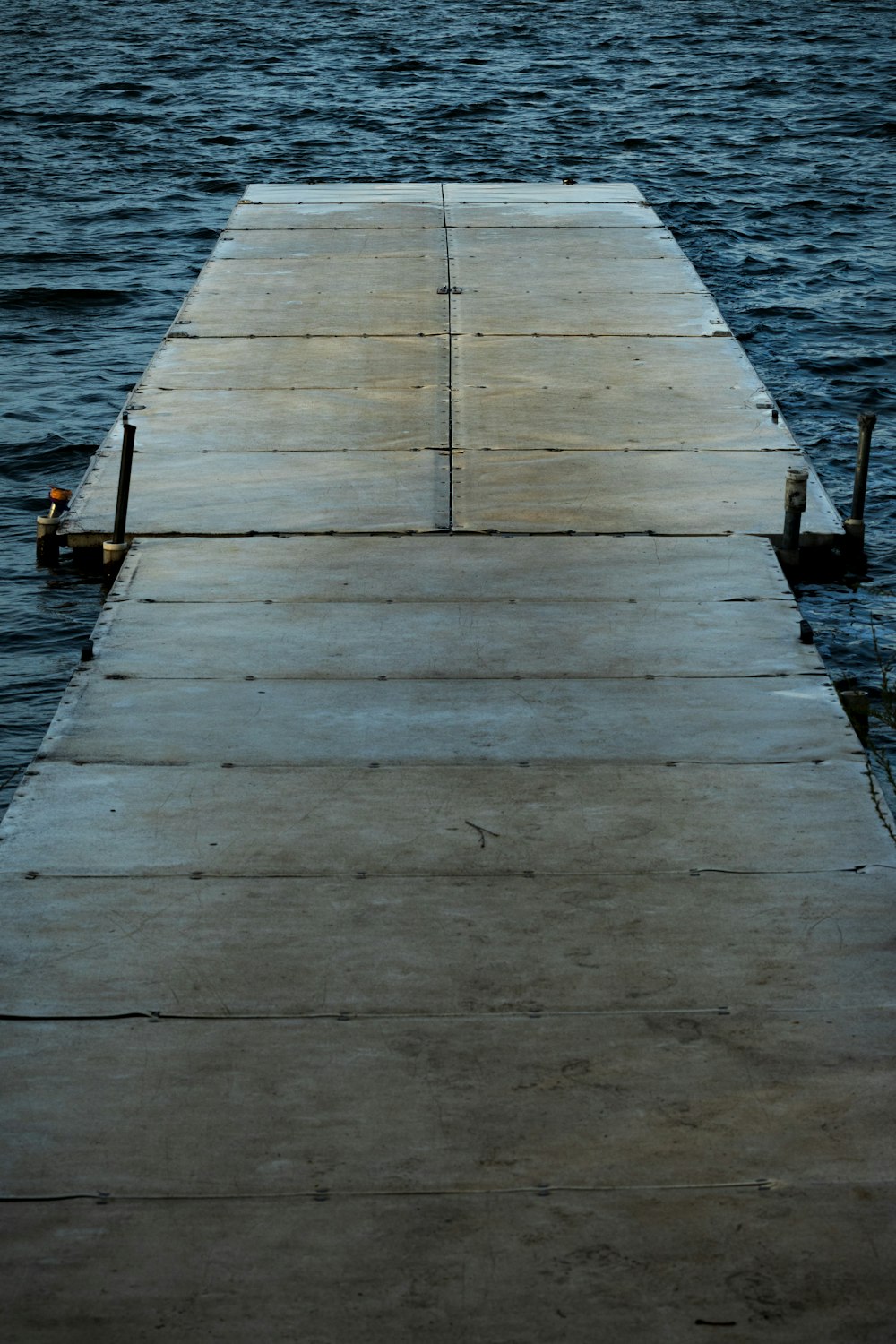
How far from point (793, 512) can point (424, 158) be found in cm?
2552

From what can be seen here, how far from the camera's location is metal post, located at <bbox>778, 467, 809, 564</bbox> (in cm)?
1357

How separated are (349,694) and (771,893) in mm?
3491

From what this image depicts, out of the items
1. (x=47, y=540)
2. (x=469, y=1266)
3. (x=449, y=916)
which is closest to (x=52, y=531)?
(x=47, y=540)

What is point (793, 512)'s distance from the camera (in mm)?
13758

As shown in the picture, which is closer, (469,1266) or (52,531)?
(469,1266)

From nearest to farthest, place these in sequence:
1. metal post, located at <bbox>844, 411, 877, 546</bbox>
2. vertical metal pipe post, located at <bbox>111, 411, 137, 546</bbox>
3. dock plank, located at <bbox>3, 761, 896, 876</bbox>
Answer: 1. dock plank, located at <bbox>3, 761, 896, 876</bbox>
2. vertical metal pipe post, located at <bbox>111, 411, 137, 546</bbox>
3. metal post, located at <bbox>844, 411, 877, 546</bbox>

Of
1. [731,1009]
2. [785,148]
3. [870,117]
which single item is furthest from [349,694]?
[870,117]

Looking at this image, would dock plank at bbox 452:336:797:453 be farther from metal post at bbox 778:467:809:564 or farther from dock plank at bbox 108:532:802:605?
dock plank at bbox 108:532:802:605

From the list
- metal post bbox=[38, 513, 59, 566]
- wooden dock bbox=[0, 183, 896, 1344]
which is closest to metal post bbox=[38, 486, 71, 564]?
metal post bbox=[38, 513, 59, 566]

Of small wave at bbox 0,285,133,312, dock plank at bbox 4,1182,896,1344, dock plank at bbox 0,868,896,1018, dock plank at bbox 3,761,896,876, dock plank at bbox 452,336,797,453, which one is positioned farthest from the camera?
small wave at bbox 0,285,133,312

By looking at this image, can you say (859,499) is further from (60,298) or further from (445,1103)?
(60,298)

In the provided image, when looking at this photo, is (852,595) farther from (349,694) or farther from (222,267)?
(222,267)

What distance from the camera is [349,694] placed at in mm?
11312

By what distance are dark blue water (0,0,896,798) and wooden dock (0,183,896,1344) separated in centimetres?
212
